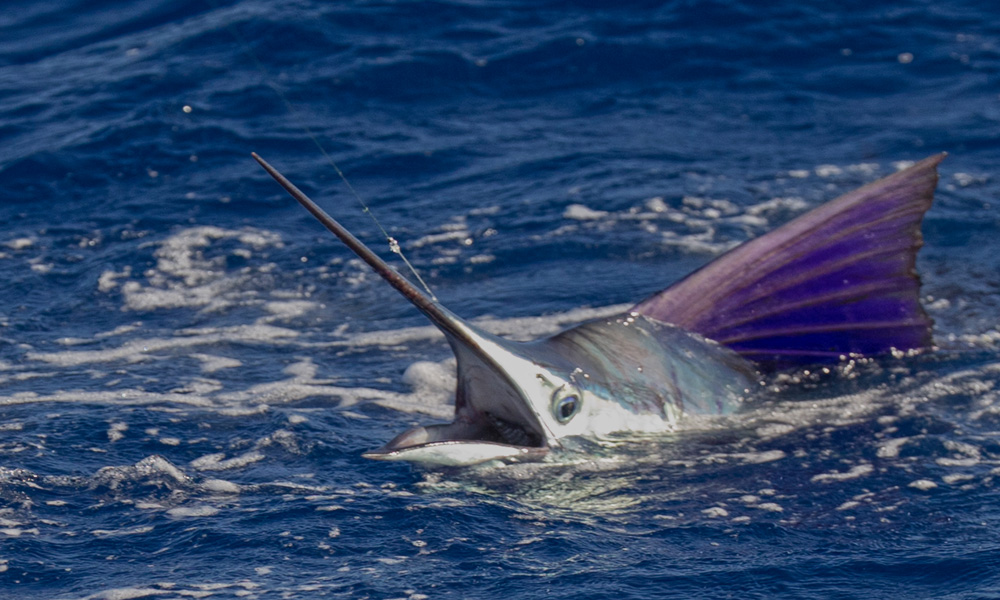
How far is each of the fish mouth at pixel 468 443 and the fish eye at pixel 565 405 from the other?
10 centimetres

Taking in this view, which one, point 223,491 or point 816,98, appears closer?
point 223,491

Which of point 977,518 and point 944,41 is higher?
point 944,41

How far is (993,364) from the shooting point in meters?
5.26

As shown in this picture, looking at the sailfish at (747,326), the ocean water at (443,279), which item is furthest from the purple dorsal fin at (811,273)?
the ocean water at (443,279)

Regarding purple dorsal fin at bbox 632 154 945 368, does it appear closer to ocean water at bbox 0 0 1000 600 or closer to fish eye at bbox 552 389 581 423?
ocean water at bbox 0 0 1000 600

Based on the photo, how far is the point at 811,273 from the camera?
16.5 ft

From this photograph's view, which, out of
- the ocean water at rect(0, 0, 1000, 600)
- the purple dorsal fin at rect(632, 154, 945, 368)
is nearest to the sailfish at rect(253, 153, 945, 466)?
the purple dorsal fin at rect(632, 154, 945, 368)

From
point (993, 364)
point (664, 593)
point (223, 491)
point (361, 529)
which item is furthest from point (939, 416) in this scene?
point (223, 491)

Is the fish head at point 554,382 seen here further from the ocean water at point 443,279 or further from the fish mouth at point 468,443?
the ocean water at point 443,279

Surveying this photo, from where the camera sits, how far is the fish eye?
424cm

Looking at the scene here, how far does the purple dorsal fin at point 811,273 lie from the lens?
494cm

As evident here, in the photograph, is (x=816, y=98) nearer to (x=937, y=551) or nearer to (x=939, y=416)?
(x=939, y=416)

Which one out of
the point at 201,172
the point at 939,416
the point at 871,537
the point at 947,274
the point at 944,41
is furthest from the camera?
the point at 944,41

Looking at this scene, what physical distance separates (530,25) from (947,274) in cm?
553
